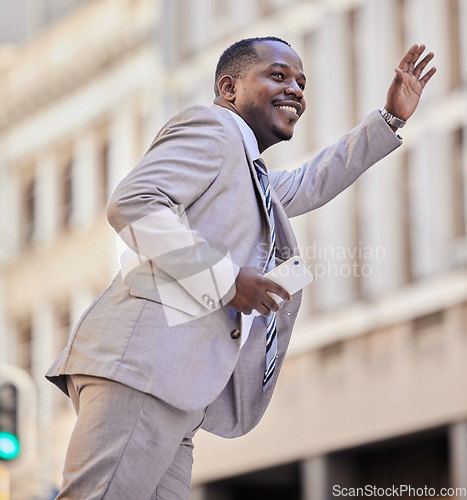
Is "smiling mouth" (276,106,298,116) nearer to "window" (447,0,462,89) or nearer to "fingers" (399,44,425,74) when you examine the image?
"fingers" (399,44,425,74)

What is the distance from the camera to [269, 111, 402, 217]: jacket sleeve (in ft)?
14.4

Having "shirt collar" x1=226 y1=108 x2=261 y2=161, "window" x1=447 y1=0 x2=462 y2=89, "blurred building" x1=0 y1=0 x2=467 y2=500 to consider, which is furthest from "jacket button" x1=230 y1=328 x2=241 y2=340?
"window" x1=447 y1=0 x2=462 y2=89

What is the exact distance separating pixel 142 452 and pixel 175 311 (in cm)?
40

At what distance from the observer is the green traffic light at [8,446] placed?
6970 millimetres

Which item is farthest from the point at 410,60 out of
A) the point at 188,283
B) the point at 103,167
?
the point at 103,167

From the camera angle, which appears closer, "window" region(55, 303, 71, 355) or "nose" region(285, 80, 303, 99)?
"nose" region(285, 80, 303, 99)

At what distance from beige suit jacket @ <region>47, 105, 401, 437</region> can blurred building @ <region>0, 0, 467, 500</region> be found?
49.9 feet

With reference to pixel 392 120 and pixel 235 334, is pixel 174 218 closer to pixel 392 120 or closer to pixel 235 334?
pixel 235 334

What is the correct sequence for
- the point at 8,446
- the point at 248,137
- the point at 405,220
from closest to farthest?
the point at 248,137
the point at 8,446
the point at 405,220

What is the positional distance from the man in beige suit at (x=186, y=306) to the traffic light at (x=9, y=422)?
130 inches

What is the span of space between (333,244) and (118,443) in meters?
19.6

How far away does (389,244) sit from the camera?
2245cm

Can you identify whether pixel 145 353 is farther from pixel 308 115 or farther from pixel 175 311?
pixel 308 115

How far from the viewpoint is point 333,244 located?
23031mm
